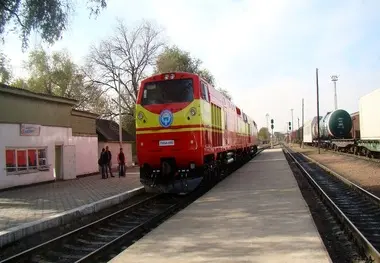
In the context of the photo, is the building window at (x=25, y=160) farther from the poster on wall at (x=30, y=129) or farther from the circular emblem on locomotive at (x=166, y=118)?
the circular emblem on locomotive at (x=166, y=118)

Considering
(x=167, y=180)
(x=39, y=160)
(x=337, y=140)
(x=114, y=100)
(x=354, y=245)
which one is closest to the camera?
(x=354, y=245)

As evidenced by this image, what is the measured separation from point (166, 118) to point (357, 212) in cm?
626

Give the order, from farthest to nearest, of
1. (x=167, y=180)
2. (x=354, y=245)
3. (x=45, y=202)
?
(x=167, y=180)
(x=45, y=202)
(x=354, y=245)

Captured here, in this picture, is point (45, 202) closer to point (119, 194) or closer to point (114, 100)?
point (119, 194)

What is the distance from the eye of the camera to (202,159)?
1388cm

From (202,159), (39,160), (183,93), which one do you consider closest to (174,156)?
(202,159)

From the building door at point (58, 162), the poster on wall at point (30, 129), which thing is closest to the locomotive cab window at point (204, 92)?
the poster on wall at point (30, 129)

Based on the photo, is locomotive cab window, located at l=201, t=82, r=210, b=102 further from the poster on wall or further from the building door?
the building door

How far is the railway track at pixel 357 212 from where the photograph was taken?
742 centimetres

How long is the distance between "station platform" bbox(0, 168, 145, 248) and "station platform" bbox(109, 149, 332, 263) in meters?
2.71

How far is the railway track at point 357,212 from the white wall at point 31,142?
38.5ft

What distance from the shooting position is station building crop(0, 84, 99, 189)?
17562 millimetres

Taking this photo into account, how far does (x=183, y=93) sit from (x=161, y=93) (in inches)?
30.5

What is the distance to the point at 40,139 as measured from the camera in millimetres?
19891
